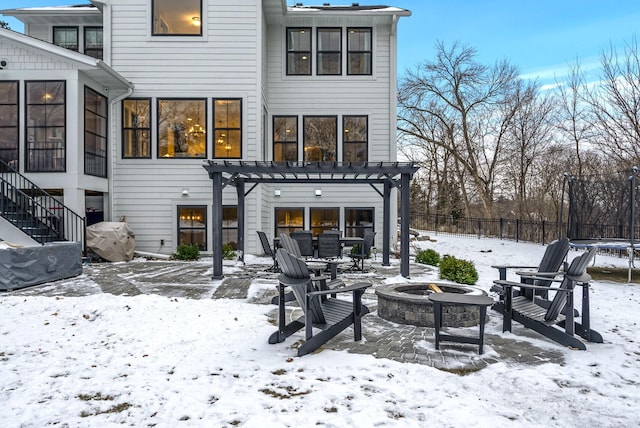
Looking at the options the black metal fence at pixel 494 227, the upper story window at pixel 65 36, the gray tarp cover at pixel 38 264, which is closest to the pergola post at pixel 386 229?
the gray tarp cover at pixel 38 264

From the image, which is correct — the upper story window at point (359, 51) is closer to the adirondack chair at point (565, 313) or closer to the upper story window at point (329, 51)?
the upper story window at point (329, 51)

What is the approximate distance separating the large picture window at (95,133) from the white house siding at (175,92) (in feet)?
1.33

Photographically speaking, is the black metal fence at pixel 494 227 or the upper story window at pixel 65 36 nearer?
the upper story window at pixel 65 36

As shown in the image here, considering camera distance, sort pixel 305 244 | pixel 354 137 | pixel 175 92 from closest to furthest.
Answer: pixel 305 244
pixel 175 92
pixel 354 137

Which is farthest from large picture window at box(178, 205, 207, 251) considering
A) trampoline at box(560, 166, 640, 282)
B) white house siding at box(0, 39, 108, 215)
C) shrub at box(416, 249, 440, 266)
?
trampoline at box(560, 166, 640, 282)

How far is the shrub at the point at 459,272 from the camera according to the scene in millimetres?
8203

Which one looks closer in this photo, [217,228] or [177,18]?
[217,228]

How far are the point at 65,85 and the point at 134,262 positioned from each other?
538 centimetres

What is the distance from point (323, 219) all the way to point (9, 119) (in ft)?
32.8

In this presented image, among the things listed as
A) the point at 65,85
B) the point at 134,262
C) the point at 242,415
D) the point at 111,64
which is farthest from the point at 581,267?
the point at 111,64

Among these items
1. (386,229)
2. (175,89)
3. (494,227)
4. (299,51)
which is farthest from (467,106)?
(175,89)

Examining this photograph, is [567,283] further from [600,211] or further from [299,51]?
Answer: [299,51]

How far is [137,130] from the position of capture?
13625 millimetres

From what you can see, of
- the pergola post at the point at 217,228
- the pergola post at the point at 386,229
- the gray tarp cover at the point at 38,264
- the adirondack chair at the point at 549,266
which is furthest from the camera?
the pergola post at the point at 386,229
